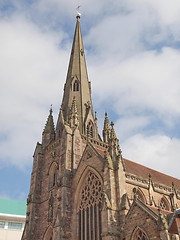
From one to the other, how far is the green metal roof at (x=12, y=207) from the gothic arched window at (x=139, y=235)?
31762 millimetres

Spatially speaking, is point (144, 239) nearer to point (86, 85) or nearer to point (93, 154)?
point (93, 154)

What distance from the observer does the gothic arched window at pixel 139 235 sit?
16.0 meters

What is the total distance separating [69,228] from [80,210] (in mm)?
1516

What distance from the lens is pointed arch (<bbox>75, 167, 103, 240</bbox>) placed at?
65.4 ft

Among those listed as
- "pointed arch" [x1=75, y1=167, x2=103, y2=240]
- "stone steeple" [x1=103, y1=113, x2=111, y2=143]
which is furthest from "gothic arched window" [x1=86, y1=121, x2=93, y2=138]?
"pointed arch" [x1=75, y1=167, x2=103, y2=240]

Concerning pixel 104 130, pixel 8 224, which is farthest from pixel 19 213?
pixel 104 130

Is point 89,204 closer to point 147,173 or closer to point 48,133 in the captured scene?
point 147,173

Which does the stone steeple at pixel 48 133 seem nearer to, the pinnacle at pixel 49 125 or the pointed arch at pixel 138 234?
the pinnacle at pixel 49 125

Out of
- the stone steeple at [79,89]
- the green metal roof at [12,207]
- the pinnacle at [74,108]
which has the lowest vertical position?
the green metal roof at [12,207]

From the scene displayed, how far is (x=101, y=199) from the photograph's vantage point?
20.2m

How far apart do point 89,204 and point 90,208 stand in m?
0.33

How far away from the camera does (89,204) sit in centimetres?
2109

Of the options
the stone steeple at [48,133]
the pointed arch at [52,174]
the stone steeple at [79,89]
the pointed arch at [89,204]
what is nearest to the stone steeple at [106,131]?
the stone steeple at [79,89]

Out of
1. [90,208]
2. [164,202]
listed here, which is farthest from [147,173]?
[90,208]
